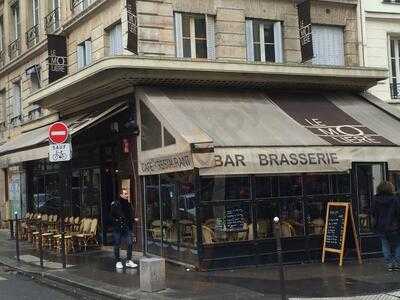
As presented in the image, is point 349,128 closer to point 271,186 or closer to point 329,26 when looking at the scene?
point 271,186

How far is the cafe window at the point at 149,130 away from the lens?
13421mm

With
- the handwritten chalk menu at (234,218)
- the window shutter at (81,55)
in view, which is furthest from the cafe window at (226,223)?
the window shutter at (81,55)

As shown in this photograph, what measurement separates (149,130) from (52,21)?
368 inches

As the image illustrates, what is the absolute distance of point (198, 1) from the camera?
15.5 m

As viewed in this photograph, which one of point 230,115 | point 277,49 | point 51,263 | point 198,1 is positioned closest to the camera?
point 230,115

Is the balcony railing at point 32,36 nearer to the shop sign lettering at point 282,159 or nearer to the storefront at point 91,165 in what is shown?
the storefront at point 91,165

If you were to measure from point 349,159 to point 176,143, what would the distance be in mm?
3551

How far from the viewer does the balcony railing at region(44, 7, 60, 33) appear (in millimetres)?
20970

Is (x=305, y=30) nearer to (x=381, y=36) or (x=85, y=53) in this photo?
(x=381, y=36)

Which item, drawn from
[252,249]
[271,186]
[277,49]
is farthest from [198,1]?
[252,249]

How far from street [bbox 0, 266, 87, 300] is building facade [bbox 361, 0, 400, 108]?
405 inches

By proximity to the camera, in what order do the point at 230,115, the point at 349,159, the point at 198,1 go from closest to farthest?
the point at 349,159, the point at 230,115, the point at 198,1

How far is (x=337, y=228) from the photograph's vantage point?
13.0 meters

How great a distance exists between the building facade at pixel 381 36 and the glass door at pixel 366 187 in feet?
9.00
